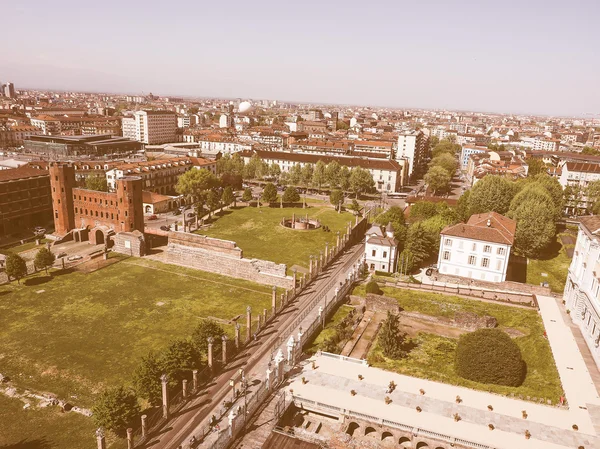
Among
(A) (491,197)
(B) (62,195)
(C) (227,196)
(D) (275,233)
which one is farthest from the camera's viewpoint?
(C) (227,196)

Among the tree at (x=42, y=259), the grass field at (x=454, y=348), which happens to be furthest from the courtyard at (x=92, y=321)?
the grass field at (x=454, y=348)

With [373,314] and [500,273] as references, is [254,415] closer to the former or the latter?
[373,314]

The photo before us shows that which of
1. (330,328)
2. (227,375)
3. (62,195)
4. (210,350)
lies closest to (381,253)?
(330,328)

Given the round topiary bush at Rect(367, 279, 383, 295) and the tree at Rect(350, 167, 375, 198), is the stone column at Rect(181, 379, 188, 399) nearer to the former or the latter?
the round topiary bush at Rect(367, 279, 383, 295)

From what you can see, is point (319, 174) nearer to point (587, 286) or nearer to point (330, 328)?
point (330, 328)

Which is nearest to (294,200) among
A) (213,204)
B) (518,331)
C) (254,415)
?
(213,204)

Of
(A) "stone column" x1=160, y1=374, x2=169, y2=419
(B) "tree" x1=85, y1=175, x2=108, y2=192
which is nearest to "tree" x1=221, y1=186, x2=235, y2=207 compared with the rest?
(B) "tree" x1=85, y1=175, x2=108, y2=192

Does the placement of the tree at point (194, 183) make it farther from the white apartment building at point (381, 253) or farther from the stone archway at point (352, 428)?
the stone archway at point (352, 428)
